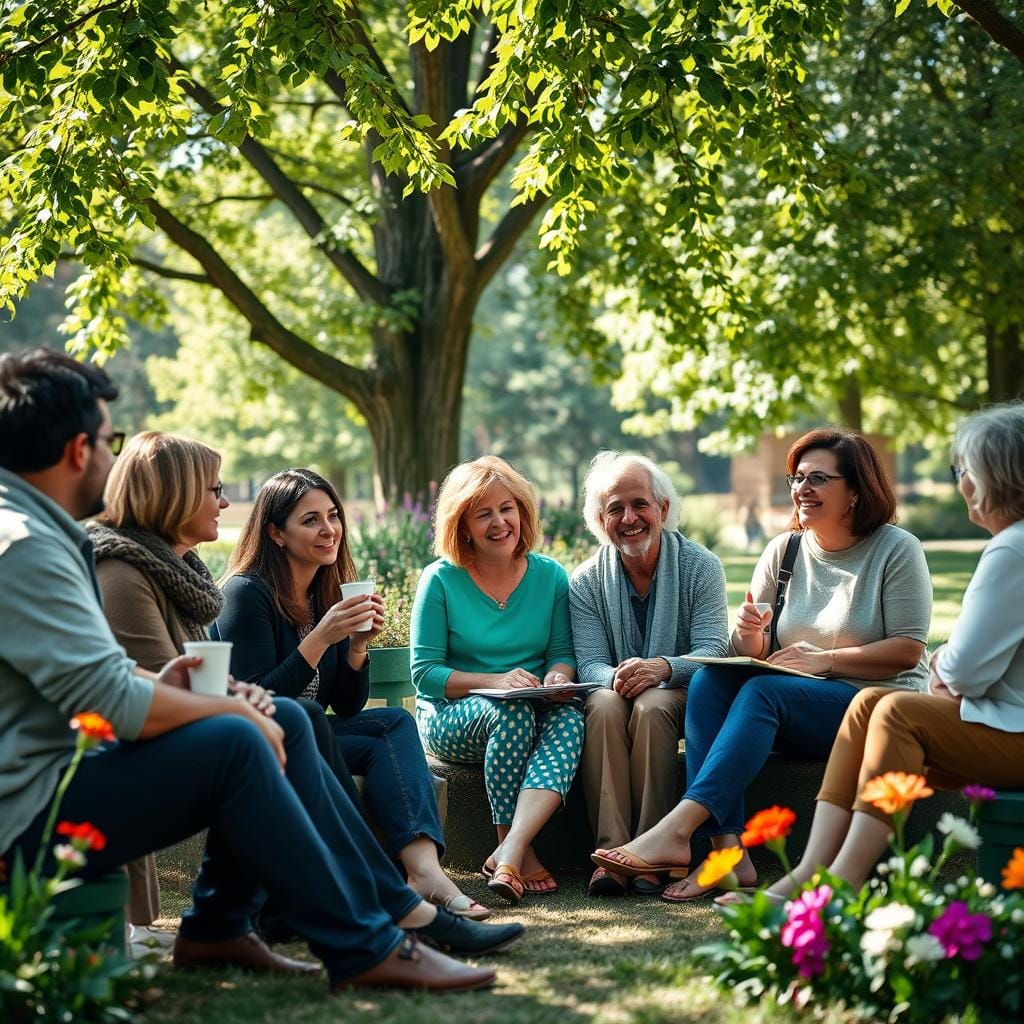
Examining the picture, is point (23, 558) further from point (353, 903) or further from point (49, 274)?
point (49, 274)

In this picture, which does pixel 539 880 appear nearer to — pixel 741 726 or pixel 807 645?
pixel 741 726

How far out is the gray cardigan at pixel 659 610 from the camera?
5227 mm

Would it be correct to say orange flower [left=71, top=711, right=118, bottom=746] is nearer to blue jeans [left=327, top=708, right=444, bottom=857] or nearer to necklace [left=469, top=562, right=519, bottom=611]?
blue jeans [left=327, top=708, right=444, bottom=857]

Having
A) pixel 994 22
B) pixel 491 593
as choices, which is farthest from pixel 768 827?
pixel 994 22

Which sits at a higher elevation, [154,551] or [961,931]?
[154,551]

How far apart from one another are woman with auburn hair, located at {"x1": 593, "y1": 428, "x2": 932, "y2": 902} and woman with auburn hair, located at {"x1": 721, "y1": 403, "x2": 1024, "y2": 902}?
74 cm

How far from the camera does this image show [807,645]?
16.1 feet

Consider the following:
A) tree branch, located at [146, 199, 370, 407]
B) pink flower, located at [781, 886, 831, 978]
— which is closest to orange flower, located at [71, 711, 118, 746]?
pink flower, located at [781, 886, 831, 978]

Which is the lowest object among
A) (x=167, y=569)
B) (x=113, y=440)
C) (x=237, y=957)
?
(x=237, y=957)

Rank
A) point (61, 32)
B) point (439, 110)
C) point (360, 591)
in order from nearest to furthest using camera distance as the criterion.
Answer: point (360, 591) → point (61, 32) → point (439, 110)

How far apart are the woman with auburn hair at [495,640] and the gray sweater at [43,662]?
2.01 metres

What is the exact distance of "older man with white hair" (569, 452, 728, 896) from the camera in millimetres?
4902

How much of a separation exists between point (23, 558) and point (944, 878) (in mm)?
3229

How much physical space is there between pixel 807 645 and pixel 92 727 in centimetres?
285
